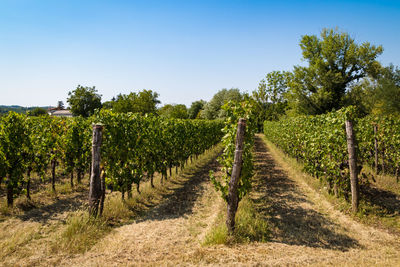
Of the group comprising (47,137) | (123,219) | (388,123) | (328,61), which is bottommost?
(123,219)

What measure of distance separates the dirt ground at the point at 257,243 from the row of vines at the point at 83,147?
1.64 meters

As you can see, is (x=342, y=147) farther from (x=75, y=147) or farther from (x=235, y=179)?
(x=75, y=147)

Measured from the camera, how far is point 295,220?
5125 millimetres

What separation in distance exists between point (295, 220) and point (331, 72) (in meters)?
30.4

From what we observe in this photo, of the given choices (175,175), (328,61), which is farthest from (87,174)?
(328,61)

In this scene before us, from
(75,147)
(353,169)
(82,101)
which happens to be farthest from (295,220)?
(82,101)

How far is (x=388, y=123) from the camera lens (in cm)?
873

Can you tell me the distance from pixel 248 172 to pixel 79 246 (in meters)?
3.85

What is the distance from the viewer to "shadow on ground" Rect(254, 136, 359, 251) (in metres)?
4.21

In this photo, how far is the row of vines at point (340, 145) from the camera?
235 inches

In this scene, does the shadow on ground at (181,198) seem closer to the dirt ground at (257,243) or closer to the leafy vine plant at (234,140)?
the dirt ground at (257,243)

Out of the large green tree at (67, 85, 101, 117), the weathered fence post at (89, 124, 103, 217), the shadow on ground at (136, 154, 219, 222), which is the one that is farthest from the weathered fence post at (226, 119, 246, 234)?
the large green tree at (67, 85, 101, 117)

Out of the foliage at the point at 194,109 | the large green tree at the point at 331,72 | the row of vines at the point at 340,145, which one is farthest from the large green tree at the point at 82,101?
the row of vines at the point at 340,145

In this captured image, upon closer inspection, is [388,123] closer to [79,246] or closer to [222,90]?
[79,246]
